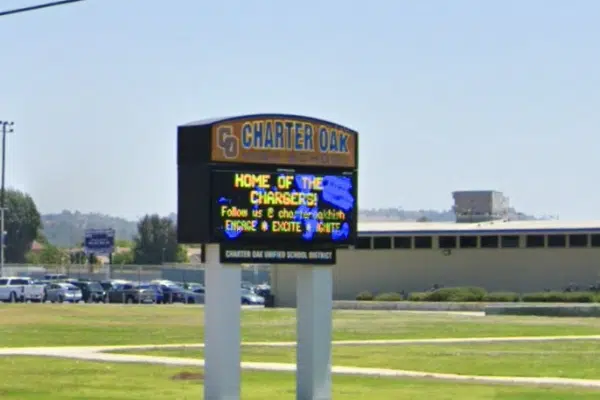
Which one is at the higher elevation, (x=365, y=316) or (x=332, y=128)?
(x=332, y=128)

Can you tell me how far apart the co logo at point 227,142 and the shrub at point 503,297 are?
174ft

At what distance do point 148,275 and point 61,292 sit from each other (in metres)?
53.2

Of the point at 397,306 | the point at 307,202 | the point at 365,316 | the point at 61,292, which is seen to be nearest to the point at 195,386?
the point at 307,202

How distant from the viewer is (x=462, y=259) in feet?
280

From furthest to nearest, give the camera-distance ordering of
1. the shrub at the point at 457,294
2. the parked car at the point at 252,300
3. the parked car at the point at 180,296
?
the parked car at the point at 180,296
the parked car at the point at 252,300
the shrub at the point at 457,294

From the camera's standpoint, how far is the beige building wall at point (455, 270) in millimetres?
81438

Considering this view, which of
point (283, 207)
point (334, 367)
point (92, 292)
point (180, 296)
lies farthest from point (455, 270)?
point (283, 207)

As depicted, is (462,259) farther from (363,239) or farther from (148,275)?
(148,275)

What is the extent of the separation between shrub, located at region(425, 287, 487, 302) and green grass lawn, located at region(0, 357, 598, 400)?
151 feet

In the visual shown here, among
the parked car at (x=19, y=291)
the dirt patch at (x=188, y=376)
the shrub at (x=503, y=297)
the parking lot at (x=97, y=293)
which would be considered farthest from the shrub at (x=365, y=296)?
the dirt patch at (x=188, y=376)

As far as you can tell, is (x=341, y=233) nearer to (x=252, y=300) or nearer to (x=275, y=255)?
(x=275, y=255)

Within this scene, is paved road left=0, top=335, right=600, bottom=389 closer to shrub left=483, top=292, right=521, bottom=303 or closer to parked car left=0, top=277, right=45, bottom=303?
shrub left=483, top=292, right=521, bottom=303

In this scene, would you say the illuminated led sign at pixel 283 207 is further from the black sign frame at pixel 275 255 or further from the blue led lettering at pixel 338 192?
the black sign frame at pixel 275 255

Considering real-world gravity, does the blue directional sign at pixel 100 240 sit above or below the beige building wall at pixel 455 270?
above
